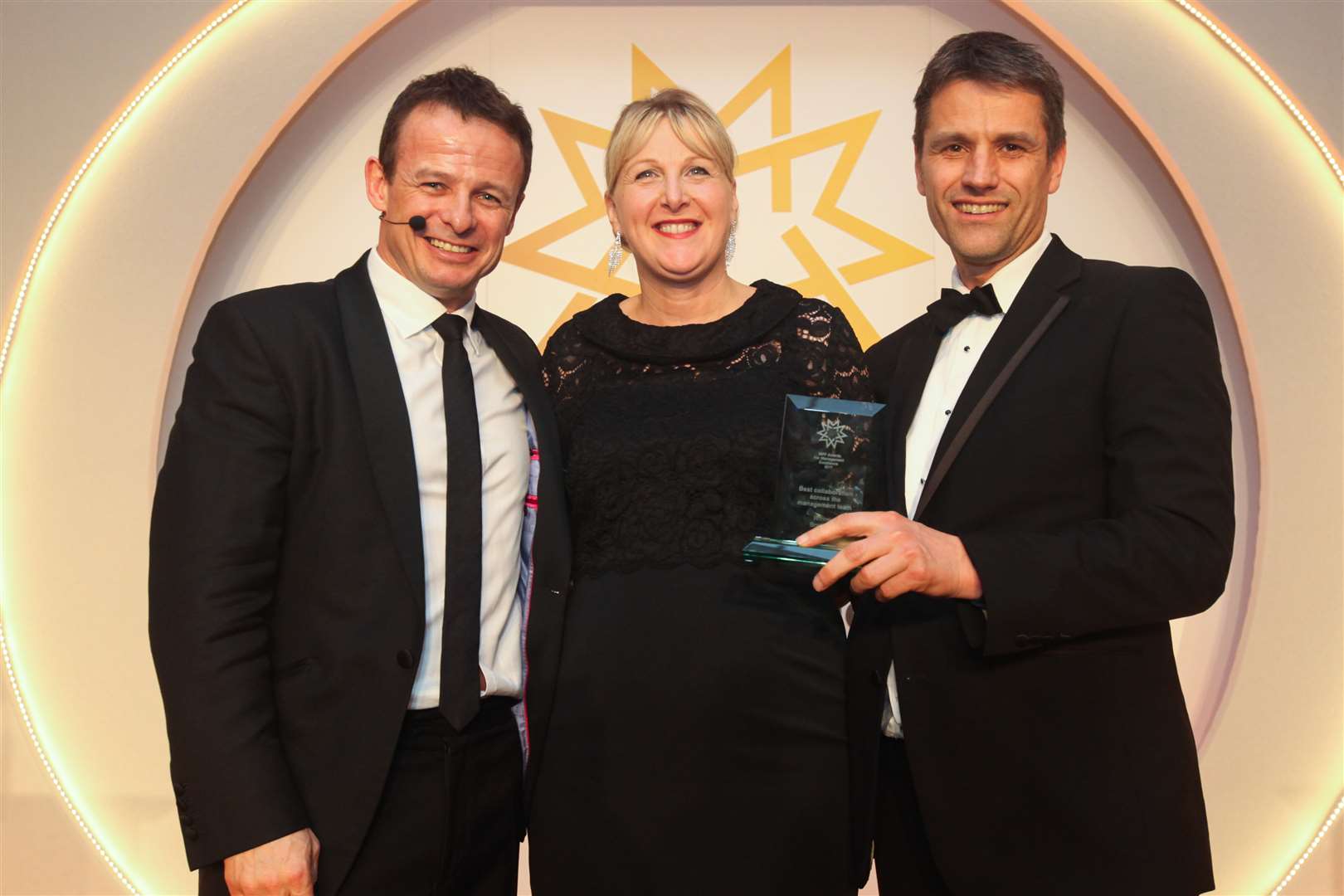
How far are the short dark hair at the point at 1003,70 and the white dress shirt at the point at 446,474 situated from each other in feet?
3.46

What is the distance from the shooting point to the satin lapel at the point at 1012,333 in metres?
1.98

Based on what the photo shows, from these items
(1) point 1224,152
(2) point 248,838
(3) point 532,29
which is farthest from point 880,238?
(2) point 248,838

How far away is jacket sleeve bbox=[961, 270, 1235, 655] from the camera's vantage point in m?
1.82

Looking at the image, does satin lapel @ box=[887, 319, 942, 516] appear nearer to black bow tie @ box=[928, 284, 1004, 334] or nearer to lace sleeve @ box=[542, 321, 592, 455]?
black bow tie @ box=[928, 284, 1004, 334]

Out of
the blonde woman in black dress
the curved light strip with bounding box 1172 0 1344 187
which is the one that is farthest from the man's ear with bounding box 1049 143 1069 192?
the curved light strip with bounding box 1172 0 1344 187

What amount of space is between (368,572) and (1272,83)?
3131mm

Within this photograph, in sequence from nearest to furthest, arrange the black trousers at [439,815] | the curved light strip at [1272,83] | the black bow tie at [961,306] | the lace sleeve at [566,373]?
1. the black trousers at [439,815]
2. the black bow tie at [961,306]
3. the lace sleeve at [566,373]
4. the curved light strip at [1272,83]

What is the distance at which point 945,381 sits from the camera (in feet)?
7.05

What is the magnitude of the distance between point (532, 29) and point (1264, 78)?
7.69 feet

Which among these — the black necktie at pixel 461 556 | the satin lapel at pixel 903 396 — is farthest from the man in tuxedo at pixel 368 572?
the satin lapel at pixel 903 396

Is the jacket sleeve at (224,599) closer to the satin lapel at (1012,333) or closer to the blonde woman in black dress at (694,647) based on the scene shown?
the blonde woman in black dress at (694,647)

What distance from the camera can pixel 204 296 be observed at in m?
3.75

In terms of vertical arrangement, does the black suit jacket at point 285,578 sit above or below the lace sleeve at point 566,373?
below

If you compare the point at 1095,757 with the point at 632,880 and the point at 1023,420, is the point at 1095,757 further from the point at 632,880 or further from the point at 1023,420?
the point at 632,880
